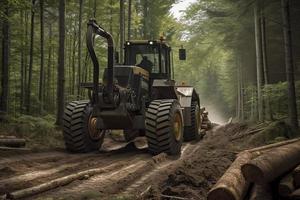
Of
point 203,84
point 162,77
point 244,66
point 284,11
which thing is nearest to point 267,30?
point 244,66

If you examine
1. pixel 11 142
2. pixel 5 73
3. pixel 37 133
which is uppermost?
pixel 5 73

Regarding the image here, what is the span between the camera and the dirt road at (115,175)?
5848 millimetres

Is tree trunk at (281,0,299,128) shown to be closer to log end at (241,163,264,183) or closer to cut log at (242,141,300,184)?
cut log at (242,141,300,184)

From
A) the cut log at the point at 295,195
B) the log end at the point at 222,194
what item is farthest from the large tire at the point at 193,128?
the log end at the point at 222,194

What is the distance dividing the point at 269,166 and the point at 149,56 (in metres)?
8.21

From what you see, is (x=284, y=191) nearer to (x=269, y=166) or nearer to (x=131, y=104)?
(x=269, y=166)

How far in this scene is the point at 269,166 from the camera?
16.4 feet

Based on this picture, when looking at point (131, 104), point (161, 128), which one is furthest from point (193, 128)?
point (161, 128)

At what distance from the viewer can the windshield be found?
12633mm

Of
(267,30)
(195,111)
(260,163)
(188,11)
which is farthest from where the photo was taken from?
(188,11)

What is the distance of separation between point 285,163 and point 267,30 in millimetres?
19457

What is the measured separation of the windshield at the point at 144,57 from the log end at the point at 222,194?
27.3 feet

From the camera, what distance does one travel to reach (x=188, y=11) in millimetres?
36406

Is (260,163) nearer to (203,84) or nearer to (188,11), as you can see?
(188,11)
